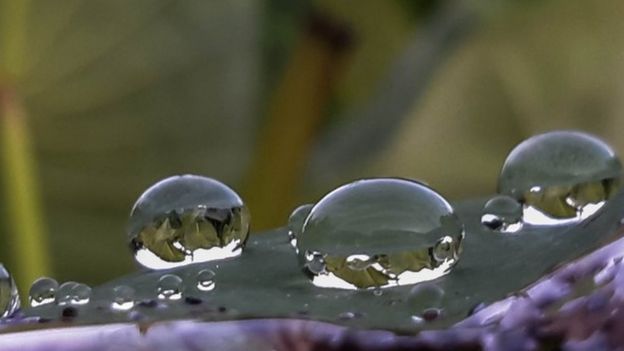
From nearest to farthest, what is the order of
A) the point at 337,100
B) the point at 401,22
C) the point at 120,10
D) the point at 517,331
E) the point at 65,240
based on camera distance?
the point at 517,331 → the point at 120,10 → the point at 65,240 → the point at 401,22 → the point at 337,100

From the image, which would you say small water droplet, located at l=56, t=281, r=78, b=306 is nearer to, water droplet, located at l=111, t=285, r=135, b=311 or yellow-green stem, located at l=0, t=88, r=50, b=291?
water droplet, located at l=111, t=285, r=135, b=311

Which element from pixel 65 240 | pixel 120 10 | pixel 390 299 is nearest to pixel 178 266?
pixel 390 299

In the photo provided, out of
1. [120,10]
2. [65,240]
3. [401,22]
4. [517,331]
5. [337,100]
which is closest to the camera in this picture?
A: [517,331]

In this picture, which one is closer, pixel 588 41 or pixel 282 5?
pixel 588 41

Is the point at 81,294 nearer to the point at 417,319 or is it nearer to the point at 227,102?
the point at 417,319

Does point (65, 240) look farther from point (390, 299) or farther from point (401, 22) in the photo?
point (390, 299)

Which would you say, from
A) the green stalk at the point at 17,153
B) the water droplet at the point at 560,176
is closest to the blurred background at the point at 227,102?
the green stalk at the point at 17,153
